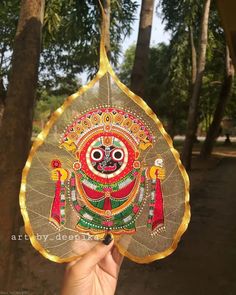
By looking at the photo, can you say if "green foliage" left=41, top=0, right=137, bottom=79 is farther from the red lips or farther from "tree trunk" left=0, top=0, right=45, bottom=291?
the red lips

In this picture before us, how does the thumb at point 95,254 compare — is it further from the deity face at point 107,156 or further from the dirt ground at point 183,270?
the dirt ground at point 183,270

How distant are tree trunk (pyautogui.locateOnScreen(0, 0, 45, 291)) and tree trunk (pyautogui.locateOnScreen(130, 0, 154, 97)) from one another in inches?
85.3

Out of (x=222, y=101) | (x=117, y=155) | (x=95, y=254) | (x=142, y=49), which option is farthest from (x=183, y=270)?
(x=222, y=101)

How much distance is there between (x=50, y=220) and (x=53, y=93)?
78.3 feet

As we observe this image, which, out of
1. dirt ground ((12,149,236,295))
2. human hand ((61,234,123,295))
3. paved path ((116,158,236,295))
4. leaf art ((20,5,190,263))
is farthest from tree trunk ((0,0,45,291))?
paved path ((116,158,236,295))

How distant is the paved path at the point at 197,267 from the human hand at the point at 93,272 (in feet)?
12.3

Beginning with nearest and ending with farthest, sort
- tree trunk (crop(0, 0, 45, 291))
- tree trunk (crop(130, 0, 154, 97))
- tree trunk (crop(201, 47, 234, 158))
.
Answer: tree trunk (crop(0, 0, 45, 291)), tree trunk (crop(130, 0, 154, 97)), tree trunk (crop(201, 47, 234, 158))

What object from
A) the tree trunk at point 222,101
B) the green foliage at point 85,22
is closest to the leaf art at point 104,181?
the green foliage at point 85,22

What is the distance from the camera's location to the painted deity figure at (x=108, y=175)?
2.01 meters

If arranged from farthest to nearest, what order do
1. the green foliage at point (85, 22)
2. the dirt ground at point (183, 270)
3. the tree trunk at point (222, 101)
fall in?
1. the tree trunk at point (222, 101)
2. the green foliage at point (85, 22)
3. the dirt ground at point (183, 270)

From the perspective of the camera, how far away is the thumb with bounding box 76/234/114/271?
1988 mm

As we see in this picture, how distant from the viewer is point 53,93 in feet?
82.7

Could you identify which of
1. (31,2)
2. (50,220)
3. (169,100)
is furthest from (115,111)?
(169,100)

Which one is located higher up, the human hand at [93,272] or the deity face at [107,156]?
the deity face at [107,156]
